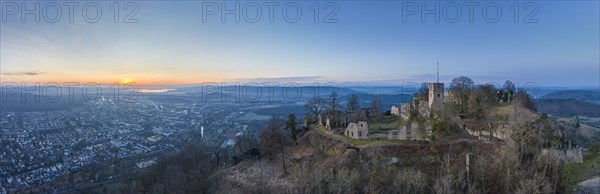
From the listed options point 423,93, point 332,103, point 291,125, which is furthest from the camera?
point 423,93

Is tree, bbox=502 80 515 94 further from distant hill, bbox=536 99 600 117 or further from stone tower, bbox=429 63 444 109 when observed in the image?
distant hill, bbox=536 99 600 117

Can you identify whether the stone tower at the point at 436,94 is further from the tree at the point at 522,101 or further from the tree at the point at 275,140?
the tree at the point at 275,140

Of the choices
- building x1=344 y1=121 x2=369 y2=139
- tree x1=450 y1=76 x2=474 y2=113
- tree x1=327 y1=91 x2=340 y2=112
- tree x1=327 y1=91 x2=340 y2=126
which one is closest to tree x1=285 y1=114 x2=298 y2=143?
tree x1=327 y1=91 x2=340 y2=126

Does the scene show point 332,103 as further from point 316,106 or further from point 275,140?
point 275,140

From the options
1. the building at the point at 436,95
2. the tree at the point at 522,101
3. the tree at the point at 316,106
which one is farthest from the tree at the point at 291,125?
the tree at the point at 522,101

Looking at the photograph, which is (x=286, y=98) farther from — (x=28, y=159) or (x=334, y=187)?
(x=334, y=187)

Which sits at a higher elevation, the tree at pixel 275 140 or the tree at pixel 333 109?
the tree at pixel 333 109

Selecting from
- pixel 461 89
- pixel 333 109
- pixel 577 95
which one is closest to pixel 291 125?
pixel 333 109

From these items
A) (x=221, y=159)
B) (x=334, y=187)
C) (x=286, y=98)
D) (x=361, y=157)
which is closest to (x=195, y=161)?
(x=221, y=159)

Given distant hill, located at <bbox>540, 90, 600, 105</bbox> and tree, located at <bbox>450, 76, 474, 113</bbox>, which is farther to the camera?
distant hill, located at <bbox>540, 90, 600, 105</bbox>
